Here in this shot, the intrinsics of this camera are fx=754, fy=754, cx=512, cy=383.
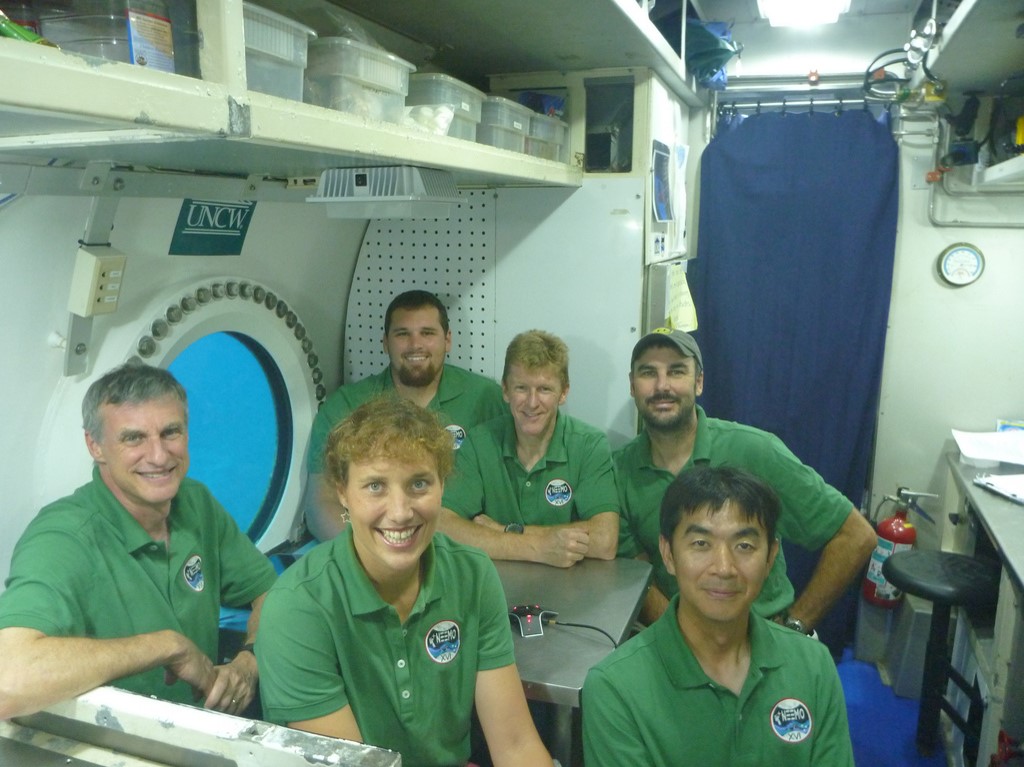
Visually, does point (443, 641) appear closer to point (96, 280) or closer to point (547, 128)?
point (96, 280)

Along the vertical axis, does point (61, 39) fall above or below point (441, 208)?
above

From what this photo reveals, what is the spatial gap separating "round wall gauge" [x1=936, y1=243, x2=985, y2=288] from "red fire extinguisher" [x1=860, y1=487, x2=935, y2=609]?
3.33 feet

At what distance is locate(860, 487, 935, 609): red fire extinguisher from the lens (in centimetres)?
348

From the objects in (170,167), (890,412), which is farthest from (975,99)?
(170,167)

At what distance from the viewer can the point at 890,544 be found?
3.48 meters

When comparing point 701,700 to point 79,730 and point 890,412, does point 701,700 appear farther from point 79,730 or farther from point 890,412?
point 890,412

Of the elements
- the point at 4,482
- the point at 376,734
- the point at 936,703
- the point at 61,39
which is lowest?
the point at 936,703

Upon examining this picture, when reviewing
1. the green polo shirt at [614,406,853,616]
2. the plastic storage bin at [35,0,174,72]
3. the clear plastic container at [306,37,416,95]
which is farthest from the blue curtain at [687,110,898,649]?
the plastic storage bin at [35,0,174,72]

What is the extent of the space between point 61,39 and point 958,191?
11.8 feet

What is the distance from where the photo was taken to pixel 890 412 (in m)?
3.67

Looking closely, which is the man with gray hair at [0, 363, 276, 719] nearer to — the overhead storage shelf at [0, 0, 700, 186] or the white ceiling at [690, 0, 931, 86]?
the overhead storage shelf at [0, 0, 700, 186]

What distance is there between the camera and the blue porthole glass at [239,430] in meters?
2.54

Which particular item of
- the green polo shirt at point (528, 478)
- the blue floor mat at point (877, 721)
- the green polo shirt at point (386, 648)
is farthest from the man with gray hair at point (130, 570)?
the blue floor mat at point (877, 721)

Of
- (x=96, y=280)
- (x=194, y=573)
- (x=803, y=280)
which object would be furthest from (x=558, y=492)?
(x=803, y=280)
